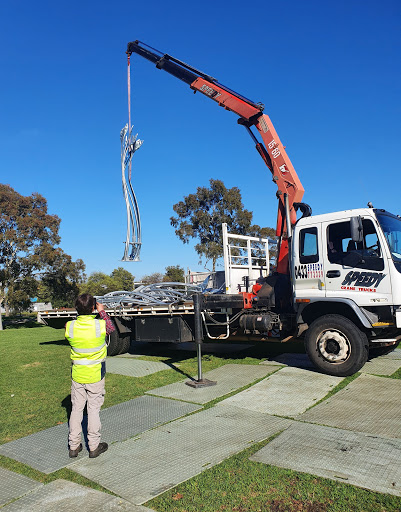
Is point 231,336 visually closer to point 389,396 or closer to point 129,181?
point 389,396

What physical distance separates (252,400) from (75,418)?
2466 millimetres

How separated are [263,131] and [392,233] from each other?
13.7ft

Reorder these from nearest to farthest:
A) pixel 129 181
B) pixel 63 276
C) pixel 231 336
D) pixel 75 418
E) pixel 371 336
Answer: pixel 75 418 → pixel 371 336 → pixel 231 336 → pixel 129 181 → pixel 63 276

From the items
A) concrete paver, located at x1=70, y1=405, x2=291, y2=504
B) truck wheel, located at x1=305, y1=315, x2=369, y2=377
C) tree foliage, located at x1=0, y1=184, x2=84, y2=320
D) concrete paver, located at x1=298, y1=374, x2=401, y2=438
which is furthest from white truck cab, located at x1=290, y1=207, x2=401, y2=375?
A: tree foliage, located at x1=0, y1=184, x2=84, y2=320

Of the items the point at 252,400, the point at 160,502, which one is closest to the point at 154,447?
the point at 160,502

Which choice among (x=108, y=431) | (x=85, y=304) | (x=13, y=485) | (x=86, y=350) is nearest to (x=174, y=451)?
(x=108, y=431)

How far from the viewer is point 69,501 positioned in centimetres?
306

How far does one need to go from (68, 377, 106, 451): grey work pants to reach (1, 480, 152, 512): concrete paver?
23.8 inches

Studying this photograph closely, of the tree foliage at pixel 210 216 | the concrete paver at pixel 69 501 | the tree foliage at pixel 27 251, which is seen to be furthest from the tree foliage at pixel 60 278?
the concrete paver at pixel 69 501

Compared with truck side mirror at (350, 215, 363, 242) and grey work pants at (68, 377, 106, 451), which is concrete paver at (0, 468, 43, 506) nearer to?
grey work pants at (68, 377, 106, 451)

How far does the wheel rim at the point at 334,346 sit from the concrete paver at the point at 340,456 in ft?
7.35

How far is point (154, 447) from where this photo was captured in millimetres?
4035

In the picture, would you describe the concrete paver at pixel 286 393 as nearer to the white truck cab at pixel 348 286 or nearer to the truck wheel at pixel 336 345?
the truck wheel at pixel 336 345

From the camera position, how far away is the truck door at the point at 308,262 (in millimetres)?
6877
